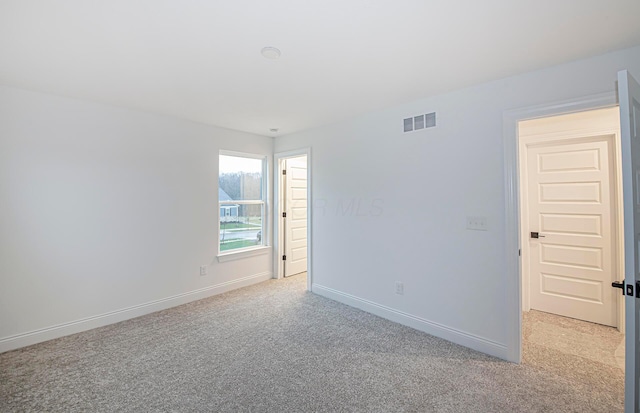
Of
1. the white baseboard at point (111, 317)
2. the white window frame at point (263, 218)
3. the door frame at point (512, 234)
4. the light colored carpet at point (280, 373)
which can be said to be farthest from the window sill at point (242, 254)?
the door frame at point (512, 234)

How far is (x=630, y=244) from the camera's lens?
139 centimetres

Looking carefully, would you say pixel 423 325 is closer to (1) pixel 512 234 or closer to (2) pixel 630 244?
(1) pixel 512 234

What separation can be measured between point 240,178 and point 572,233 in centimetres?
445

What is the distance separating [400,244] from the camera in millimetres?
3207

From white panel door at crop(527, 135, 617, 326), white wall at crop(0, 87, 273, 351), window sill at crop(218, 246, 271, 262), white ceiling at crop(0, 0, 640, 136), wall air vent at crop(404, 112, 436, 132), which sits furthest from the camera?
window sill at crop(218, 246, 271, 262)

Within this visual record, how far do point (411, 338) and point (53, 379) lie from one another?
306 cm

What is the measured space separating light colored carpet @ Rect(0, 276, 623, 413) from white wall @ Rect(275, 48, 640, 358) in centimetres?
37

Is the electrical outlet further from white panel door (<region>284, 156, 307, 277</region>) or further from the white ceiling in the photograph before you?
white panel door (<region>284, 156, 307, 277</region>)

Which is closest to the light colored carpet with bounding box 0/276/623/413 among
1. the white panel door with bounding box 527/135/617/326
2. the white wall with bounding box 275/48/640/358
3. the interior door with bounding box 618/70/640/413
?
the white wall with bounding box 275/48/640/358

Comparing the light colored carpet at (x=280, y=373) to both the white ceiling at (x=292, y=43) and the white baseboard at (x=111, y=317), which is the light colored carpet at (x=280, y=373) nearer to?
the white baseboard at (x=111, y=317)

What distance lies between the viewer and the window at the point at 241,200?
4297 millimetres

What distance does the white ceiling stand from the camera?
5.21 ft

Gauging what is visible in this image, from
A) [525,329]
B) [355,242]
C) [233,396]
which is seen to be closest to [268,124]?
[355,242]

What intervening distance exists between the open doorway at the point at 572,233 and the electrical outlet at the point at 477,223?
67 cm
